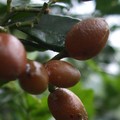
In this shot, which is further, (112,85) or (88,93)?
(112,85)

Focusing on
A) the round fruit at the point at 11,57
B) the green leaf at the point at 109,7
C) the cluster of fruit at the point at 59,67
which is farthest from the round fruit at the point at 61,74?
the green leaf at the point at 109,7

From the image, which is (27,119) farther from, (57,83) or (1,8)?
(57,83)

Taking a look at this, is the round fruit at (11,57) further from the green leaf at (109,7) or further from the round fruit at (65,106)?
the green leaf at (109,7)

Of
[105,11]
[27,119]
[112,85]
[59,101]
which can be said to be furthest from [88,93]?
[112,85]

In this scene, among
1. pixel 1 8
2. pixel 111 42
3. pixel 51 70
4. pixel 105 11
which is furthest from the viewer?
pixel 111 42

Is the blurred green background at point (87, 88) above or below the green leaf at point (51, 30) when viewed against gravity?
below

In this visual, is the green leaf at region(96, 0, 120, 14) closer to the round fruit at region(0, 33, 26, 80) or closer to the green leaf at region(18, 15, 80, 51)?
the green leaf at region(18, 15, 80, 51)

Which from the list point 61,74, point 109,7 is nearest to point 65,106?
point 61,74
